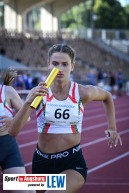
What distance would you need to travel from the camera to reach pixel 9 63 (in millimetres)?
38125

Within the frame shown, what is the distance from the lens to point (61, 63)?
18.5ft

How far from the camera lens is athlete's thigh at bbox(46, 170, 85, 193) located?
553cm

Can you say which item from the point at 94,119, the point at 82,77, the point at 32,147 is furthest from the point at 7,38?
the point at 32,147

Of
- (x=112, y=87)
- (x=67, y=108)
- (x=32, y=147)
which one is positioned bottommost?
(x=112, y=87)

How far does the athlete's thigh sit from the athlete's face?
0.83m

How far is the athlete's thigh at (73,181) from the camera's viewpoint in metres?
5.53

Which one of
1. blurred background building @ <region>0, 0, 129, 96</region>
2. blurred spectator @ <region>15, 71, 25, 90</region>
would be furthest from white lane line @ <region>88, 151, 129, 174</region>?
blurred background building @ <region>0, 0, 129, 96</region>

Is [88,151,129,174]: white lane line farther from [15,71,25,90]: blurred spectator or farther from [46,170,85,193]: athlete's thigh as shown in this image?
[15,71,25,90]: blurred spectator

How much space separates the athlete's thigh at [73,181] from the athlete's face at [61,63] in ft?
2.72

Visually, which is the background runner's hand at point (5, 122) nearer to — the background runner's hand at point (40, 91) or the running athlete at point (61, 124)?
the running athlete at point (61, 124)

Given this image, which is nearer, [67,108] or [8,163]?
[67,108]

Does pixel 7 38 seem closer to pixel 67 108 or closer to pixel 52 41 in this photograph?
pixel 52 41

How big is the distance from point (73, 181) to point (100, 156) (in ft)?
22.4

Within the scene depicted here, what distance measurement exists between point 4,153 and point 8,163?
0.11 metres
